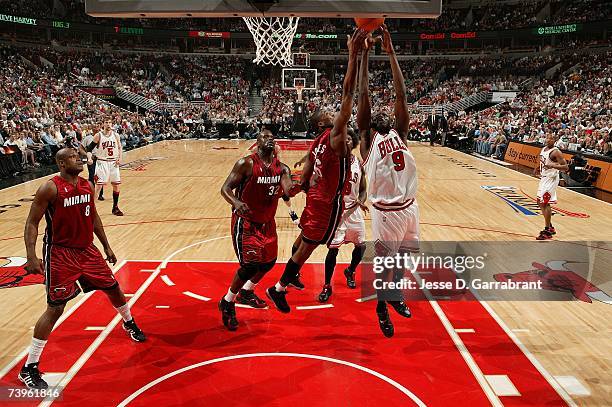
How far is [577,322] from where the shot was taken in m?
5.53

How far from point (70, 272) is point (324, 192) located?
2312 millimetres

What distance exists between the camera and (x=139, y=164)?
18.9m

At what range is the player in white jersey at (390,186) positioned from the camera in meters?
4.68

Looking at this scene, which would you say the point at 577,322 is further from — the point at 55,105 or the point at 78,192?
the point at 55,105

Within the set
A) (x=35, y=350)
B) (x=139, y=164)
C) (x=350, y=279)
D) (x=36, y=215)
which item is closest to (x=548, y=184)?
(x=350, y=279)

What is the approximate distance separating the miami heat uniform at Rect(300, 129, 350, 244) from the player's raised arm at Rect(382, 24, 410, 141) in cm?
59

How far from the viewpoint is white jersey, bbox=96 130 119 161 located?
10.6 meters

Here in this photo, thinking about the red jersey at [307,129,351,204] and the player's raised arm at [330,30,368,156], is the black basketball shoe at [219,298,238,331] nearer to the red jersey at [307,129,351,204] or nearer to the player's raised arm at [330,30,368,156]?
the red jersey at [307,129,351,204]

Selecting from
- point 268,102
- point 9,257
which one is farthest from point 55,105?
point 9,257

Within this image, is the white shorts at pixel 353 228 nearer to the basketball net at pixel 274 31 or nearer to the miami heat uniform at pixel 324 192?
the miami heat uniform at pixel 324 192

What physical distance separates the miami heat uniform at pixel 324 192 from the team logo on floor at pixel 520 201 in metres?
7.47

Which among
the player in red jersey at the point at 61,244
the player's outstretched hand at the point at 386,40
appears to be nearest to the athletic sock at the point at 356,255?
the player's outstretched hand at the point at 386,40

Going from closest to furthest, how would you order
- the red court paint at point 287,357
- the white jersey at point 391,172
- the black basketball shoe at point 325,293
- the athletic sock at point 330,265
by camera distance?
the red court paint at point 287,357 → the white jersey at point 391,172 → the black basketball shoe at point 325,293 → the athletic sock at point 330,265

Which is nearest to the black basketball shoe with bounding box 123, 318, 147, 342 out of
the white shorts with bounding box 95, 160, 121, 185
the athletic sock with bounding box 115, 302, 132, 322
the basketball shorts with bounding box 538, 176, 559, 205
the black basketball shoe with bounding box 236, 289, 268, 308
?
the athletic sock with bounding box 115, 302, 132, 322
